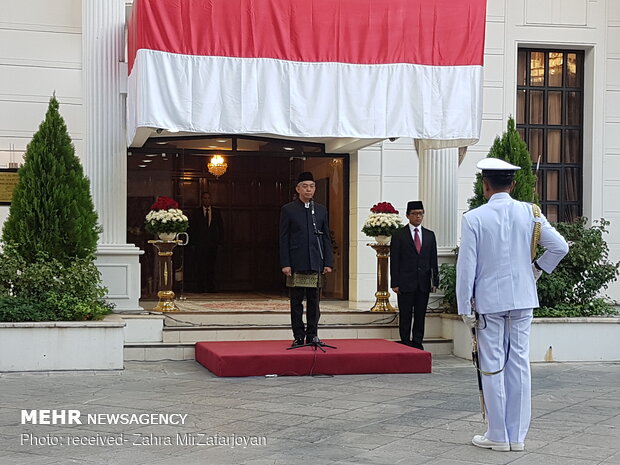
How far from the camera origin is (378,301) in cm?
1372

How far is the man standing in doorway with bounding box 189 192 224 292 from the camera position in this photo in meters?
17.0

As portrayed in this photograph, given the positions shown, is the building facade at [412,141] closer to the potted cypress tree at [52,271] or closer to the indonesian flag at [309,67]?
the indonesian flag at [309,67]

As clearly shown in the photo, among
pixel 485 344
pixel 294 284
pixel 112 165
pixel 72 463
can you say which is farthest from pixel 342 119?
pixel 72 463

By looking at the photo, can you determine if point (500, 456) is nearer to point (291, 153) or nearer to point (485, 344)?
point (485, 344)

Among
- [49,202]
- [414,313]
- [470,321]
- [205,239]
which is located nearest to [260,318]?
[414,313]

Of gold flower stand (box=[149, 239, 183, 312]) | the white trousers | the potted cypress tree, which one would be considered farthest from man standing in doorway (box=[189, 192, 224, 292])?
the white trousers

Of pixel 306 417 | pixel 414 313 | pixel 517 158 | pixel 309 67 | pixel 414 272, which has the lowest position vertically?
pixel 306 417

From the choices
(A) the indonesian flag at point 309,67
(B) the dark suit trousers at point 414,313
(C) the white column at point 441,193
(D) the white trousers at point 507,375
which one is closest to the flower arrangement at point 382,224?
(C) the white column at point 441,193

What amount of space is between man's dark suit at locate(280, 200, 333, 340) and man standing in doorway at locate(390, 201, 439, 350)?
1.50 metres

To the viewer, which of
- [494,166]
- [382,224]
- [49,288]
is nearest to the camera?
[494,166]

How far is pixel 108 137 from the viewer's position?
12.8 m

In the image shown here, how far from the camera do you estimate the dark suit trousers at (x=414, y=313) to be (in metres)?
12.3

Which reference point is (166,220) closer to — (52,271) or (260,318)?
(260,318)

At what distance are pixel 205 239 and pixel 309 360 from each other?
672 cm
